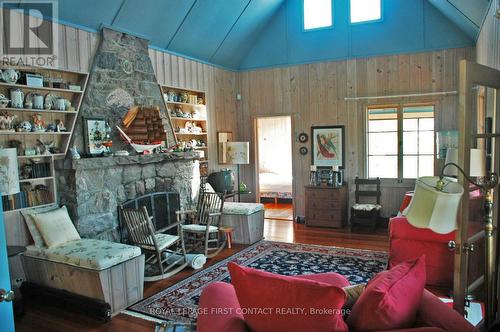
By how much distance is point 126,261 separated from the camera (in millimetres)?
3758

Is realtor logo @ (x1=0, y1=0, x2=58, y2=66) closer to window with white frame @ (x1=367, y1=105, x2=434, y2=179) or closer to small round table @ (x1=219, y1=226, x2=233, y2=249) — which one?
small round table @ (x1=219, y1=226, x2=233, y2=249)

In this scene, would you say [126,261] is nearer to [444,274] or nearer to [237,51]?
[444,274]

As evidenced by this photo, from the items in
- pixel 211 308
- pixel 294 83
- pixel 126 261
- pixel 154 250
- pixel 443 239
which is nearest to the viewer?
pixel 211 308

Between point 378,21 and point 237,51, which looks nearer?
point 378,21

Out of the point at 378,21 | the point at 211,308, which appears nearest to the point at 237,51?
the point at 378,21

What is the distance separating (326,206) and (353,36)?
3.08 meters

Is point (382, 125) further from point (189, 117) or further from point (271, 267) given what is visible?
point (271, 267)

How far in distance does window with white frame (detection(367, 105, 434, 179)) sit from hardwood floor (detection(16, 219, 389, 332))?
3.77 feet

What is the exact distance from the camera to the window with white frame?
6.54 meters

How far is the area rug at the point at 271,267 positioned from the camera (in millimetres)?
3689

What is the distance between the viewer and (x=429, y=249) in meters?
4.10

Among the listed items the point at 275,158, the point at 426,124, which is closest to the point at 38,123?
the point at 426,124

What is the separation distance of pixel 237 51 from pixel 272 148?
3.27m

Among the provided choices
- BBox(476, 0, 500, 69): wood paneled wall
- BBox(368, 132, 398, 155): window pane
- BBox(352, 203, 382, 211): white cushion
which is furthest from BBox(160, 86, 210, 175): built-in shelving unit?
BBox(476, 0, 500, 69): wood paneled wall
